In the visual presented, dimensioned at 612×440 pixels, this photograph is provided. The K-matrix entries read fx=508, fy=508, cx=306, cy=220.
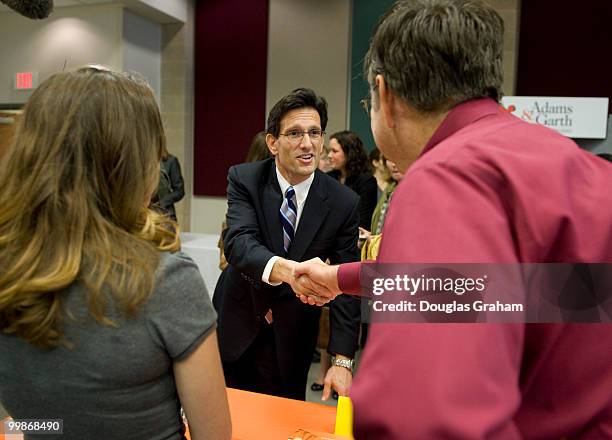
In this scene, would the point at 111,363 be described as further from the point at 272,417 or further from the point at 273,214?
the point at 273,214

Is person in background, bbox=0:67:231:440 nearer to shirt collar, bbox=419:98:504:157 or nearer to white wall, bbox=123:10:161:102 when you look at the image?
shirt collar, bbox=419:98:504:157

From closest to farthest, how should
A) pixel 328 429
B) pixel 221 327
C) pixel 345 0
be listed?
pixel 328 429 < pixel 221 327 < pixel 345 0

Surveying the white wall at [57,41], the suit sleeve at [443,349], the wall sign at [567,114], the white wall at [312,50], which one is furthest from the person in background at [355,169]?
the suit sleeve at [443,349]

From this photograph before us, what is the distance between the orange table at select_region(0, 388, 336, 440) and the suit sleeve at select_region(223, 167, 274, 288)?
1.40 ft

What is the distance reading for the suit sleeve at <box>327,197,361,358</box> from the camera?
6.20 feet

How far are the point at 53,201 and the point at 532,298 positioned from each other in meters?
0.73

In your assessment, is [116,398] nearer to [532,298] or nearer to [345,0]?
[532,298]

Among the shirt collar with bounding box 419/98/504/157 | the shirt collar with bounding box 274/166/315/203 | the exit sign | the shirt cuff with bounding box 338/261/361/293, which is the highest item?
the exit sign

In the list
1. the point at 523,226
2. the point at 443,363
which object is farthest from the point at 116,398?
the point at 523,226

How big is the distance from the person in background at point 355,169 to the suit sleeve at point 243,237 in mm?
2304

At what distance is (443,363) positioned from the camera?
52 cm

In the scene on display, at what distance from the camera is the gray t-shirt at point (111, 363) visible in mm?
812

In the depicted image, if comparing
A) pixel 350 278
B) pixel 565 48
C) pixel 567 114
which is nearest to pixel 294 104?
pixel 350 278

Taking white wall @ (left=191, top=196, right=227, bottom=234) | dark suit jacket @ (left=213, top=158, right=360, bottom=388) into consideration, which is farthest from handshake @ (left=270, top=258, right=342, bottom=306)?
white wall @ (left=191, top=196, right=227, bottom=234)
